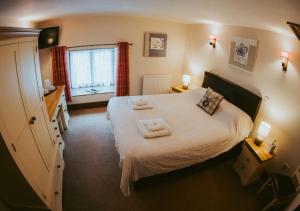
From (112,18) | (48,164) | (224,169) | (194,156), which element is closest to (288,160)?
(224,169)

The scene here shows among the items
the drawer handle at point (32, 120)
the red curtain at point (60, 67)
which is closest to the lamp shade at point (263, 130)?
the drawer handle at point (32, 120)

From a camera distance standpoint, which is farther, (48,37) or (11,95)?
(48,37)

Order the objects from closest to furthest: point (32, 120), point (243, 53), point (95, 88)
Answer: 1. point (32, 120)
2. point (243, 53)
3. point (95, 88)

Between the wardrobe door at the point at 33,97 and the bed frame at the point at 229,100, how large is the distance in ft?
4.29

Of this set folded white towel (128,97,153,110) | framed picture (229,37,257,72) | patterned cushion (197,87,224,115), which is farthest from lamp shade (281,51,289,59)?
folded white towel (128,97,153,110)

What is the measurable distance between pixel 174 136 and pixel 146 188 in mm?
872

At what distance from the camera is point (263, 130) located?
111 inches

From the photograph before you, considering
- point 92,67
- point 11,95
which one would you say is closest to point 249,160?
point 11,95

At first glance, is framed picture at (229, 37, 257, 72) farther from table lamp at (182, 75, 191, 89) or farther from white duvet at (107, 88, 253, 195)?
table lamp at (182, 75, 191, 89)

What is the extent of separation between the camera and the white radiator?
16.3 ft

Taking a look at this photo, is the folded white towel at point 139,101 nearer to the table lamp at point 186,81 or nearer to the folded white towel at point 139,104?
the folded white towel at point 139,104

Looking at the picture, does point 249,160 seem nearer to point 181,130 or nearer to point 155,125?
point 181,130

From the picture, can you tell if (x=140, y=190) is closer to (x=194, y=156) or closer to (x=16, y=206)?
(x=194, y=156)

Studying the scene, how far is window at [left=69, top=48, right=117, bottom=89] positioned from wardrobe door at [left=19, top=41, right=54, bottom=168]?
2.52m
